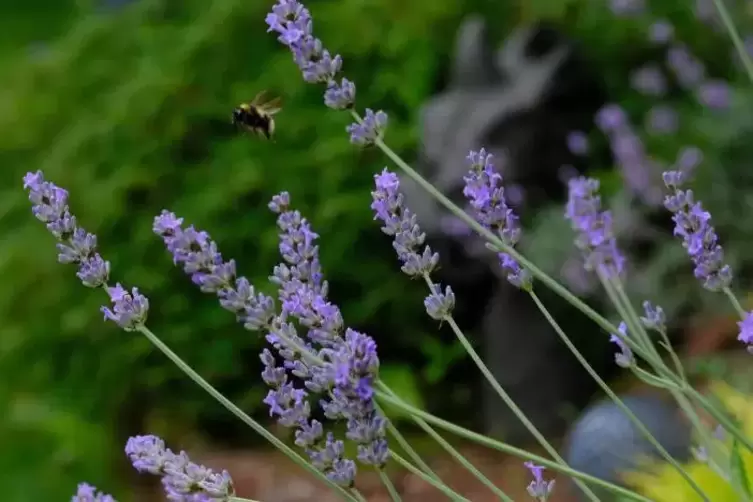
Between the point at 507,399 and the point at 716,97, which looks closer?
the point at 507,399

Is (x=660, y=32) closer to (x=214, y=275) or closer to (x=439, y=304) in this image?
(x=439, y=304)

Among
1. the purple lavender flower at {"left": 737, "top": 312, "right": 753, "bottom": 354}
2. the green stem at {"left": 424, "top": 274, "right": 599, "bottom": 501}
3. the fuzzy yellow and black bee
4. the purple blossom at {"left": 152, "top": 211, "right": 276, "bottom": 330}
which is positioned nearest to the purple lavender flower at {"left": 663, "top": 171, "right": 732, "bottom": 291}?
the purple lavender flower at {"left": 737, "top": 312, "right": 753, "bottom": 354}

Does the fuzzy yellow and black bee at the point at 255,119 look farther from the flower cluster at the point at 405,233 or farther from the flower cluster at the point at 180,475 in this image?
the flower cluster at the point at 180,475

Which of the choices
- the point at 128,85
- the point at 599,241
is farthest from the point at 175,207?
the point at 599,241

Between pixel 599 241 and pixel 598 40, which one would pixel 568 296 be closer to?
pixel 599 241

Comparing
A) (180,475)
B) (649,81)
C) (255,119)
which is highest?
(649,81)

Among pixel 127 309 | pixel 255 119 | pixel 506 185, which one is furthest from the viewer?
pixel 506 185

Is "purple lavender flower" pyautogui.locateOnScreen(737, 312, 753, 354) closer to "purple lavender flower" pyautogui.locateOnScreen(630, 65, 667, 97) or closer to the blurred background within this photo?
the blurred background

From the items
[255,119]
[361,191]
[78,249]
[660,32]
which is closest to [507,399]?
[78,249]

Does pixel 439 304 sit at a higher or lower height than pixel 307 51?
lower
